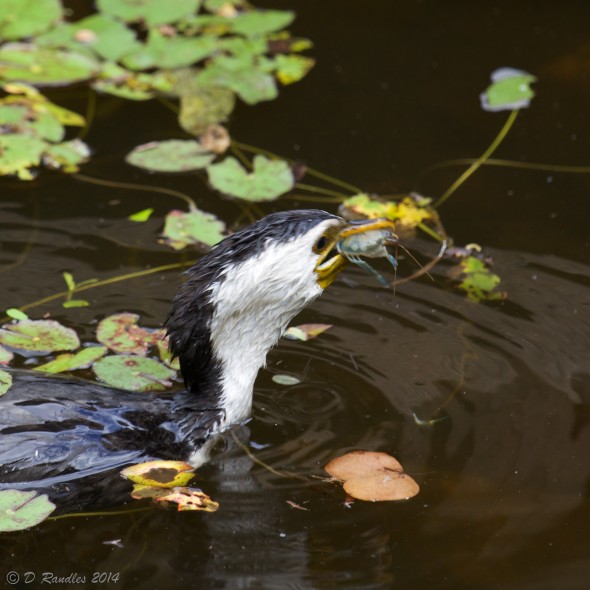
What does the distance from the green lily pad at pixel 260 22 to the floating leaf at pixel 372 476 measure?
3.95 m

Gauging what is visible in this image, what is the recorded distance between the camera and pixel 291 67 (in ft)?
24.6

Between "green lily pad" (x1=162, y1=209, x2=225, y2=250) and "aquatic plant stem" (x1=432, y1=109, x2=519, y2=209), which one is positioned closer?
Result: "green lily pad" (x1=162, y1=209, x2=225, y2=250)

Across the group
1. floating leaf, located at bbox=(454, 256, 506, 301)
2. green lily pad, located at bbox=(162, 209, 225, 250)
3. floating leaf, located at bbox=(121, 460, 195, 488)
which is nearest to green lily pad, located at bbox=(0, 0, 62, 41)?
green lily pad, located at bbox=(162, 209, 225, 250)

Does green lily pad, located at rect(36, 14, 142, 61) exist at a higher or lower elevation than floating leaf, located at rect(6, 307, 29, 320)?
higher

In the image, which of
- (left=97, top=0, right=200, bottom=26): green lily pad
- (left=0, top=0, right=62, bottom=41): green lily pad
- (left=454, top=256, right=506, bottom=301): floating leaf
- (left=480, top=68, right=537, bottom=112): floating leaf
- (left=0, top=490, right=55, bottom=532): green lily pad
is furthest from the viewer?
(left=97, top=0, right=200, bottom=26): green lily pad

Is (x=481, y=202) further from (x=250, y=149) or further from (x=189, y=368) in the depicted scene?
(x=189, y=368)

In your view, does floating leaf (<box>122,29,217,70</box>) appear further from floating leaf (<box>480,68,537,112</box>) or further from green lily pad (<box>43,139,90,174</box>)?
floating leaf (<box>480,68,537,112</box>)

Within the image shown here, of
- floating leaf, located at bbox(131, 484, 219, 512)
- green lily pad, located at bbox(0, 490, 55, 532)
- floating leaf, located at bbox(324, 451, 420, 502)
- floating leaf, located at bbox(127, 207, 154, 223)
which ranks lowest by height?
floating leaf, located at bbox(131, 484, 219, 512)

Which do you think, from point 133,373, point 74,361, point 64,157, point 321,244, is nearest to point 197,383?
point 133,373

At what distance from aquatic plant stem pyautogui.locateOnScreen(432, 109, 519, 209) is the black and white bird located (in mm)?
1856

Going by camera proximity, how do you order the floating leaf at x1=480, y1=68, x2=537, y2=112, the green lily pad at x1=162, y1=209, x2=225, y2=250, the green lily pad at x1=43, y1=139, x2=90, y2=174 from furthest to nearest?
1. the floating leaf at x1=480, y1=68, x2=537, y2=112
2. the green lily pad at x1=43, y1=139, x2=90, y2=174
3. the green lily pad at x1=162, y1=209, x2=225, y2=250

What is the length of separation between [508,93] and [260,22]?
181 centimetres

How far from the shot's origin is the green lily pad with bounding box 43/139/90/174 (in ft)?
21.6

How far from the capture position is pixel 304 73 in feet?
24.7
